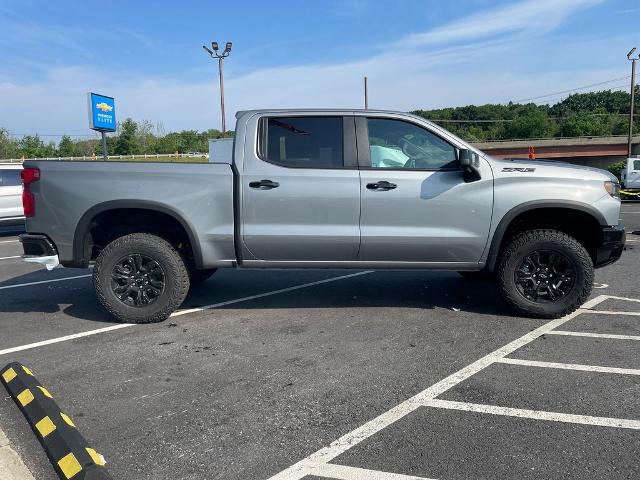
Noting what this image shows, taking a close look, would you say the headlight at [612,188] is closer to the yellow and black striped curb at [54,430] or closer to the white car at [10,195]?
the yellow and black striped curb at [54,430]

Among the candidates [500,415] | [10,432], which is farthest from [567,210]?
[10,432]

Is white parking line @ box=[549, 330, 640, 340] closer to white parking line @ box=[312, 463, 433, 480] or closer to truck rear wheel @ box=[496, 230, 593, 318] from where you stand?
truck rear wheel @ box=[496, 230, 593, 318]

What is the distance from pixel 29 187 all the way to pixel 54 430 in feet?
9.31

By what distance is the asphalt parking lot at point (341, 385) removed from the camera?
9.05 feet

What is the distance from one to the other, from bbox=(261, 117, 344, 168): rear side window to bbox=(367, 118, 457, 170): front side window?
34 cm

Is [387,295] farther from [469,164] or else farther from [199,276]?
[199,276]

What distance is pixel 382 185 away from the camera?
4863 millimetres

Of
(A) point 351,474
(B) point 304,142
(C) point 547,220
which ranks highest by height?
(B) point 304,142

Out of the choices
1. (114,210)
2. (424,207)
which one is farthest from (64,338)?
(424,207)

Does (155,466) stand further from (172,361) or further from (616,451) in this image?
(616,451)

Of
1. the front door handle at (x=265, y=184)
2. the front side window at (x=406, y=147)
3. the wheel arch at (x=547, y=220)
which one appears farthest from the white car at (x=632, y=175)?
the front door handle at (x=265, y=184)

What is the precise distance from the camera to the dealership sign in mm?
21828

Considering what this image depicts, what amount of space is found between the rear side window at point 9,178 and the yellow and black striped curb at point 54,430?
10.8m

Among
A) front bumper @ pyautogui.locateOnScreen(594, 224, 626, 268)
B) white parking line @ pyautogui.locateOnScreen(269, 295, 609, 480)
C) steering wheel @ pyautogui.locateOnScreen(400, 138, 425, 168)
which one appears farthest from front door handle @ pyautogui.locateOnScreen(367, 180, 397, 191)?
front bumper @ pyautogui.locateOnScreen(594, 224, 626, 268)
